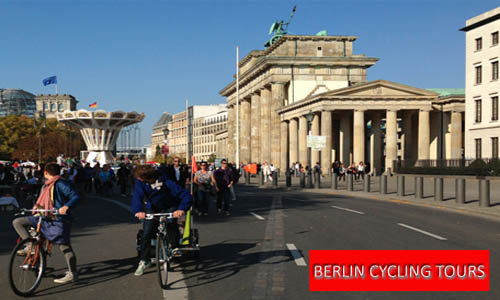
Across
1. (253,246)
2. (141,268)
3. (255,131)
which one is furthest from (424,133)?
(141,268)

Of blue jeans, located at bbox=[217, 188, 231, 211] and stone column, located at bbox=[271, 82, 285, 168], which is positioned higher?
stone column, located at bbox=[271, 82, 285, 168]

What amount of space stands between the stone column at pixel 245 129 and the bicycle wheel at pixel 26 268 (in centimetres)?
8322

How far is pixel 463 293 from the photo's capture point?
6953mm

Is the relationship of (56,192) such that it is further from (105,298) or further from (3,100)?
(3,100)

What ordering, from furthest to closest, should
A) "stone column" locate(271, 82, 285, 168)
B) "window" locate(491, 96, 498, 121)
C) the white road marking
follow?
1. "stone column" locate(271, 82, 285, 168)
2. "window" locate(491, 96, 498, 121)
3. the white road marking

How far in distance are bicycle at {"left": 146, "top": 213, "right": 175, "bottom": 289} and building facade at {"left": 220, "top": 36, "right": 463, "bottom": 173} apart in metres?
47.6

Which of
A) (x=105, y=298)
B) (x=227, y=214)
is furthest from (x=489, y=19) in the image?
(x=105, y=298)

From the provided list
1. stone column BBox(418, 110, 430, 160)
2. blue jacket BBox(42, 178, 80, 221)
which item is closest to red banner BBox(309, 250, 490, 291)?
blue jacket BBox(42, 178, 80, 221)

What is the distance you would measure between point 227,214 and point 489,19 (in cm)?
3951

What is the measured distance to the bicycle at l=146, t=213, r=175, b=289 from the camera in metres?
7.13

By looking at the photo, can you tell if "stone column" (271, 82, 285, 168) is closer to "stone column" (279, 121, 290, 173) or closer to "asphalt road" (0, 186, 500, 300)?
"stone column" (279, 121, 290, 173)

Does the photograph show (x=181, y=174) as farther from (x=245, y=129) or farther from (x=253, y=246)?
(x=245, y=129)

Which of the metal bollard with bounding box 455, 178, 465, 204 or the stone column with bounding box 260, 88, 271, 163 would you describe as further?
the stone column with bounding box 260, 88, 271, 163

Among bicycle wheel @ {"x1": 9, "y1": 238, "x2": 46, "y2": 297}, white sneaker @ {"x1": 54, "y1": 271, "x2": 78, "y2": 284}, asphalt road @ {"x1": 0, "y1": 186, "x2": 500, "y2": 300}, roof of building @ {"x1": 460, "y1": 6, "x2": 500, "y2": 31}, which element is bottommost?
asphalt road @ {"x1": 0, "y1": 186, "x2": 500, "y2": 300}
